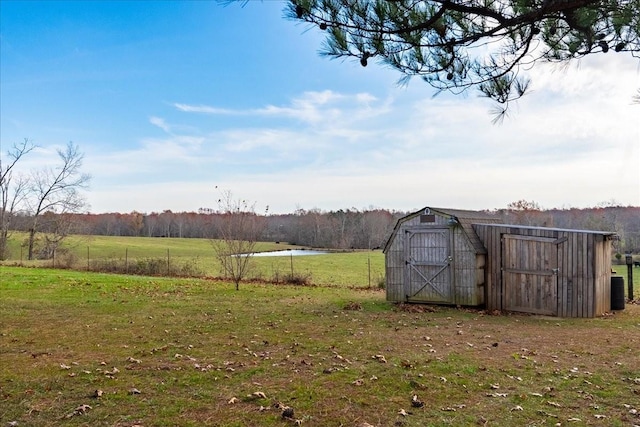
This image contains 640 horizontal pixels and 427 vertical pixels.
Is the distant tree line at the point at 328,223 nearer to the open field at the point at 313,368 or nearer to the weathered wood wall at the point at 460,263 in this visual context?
the weathered wood wall at the point at 460,263

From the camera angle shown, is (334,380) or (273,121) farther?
(273,121)

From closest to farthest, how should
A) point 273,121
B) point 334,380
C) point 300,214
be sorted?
point 334,380 → point 273,121 → point 300,214

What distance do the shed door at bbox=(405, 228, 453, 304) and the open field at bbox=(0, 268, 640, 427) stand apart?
4.66 feet

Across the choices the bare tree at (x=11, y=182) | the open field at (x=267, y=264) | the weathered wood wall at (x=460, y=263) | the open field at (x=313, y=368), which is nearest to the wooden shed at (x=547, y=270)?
the weathered wood wall at (x=460, y=263)

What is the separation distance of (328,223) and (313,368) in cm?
6028

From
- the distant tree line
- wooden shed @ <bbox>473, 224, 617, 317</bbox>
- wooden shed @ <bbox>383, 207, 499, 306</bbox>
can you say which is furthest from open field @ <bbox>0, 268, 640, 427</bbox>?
the distant tree line

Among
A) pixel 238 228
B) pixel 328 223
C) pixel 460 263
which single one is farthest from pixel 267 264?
pixel 328 223

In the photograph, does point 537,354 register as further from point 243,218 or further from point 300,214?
point 300,214

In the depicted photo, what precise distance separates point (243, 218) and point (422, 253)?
706cm

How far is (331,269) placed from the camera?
95.8 feet

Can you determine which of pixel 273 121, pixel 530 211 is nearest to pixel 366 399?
pixel 273 121

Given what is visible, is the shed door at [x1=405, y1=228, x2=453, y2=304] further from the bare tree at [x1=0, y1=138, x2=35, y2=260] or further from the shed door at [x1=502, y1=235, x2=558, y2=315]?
the bare tree at [x1=0, y1=138, x2=35, y2=260]

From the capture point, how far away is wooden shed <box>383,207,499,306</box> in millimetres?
11836

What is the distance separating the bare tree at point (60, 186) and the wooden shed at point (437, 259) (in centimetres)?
3193
